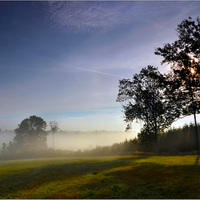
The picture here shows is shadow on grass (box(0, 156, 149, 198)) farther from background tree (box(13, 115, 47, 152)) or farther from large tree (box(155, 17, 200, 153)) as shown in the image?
background tree (box(13, 115, 47, 152))

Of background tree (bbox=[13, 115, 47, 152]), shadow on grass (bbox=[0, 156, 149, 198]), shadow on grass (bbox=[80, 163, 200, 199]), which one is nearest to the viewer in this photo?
shadow on grass (bbox=[80, 163, 200, 199])

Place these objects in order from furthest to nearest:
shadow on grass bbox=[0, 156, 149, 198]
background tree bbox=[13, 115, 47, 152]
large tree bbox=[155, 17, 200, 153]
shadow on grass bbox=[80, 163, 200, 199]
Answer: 1. background tree bbox=[13, 115, 47, 152]
2. large tree bbox=[155, 17, 200, 153]
3. shadow on grass bbox=[0, 156, 149, 198]
4. shadow on grass bbox=[80, 163, 200, 199]

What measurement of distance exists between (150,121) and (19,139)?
229 feet

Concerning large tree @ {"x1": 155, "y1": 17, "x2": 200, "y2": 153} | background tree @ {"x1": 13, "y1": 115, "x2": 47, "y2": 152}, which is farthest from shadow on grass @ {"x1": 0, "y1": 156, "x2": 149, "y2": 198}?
background tree @ {"x1": 13, "y1": 115, "x2": 47, "y2": 152}

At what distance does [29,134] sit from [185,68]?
78.4 metres

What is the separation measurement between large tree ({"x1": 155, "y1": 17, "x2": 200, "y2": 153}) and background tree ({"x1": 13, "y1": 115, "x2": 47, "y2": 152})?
7457cm

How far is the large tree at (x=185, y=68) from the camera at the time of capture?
21812 mm

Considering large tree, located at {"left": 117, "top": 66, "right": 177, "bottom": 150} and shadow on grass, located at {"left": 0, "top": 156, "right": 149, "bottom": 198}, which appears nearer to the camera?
shadow on grass, located at {"left": 0, "top": 156, "right": 149, "bottom": 198}

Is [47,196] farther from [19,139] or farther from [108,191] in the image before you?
[19,139]

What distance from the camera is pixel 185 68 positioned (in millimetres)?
22438

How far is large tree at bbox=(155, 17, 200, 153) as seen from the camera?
21.8 m

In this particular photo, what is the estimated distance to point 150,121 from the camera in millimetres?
36875

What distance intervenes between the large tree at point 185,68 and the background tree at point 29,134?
245ft

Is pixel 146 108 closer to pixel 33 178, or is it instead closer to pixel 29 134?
pixel 33 178
